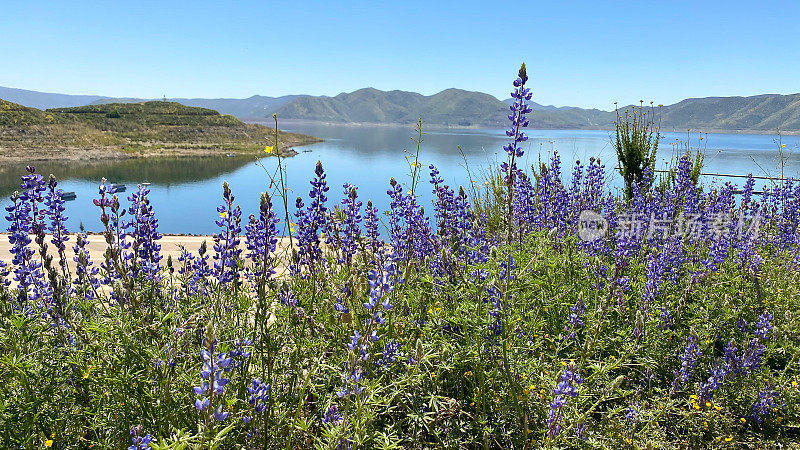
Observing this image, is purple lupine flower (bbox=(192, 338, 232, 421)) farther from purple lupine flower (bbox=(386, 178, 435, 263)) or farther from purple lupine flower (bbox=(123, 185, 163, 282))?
purple lupine flower (bbox=(386, 178, 435, 263))

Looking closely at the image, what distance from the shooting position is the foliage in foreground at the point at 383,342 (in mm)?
2383

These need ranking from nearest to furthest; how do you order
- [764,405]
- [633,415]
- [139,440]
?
[139,440]
[633,415]
[764,405]

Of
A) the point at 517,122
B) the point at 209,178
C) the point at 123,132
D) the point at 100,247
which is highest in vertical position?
the point at 123,132

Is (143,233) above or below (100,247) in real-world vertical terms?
above

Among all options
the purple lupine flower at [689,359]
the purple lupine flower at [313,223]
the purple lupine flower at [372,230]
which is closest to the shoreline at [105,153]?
the purple lupine flower at [372,230]

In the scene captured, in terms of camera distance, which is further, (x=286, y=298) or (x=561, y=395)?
(x=286, y=298)

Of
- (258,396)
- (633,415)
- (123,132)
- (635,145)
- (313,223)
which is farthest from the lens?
(123,132)

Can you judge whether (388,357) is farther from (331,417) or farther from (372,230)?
(372,230)

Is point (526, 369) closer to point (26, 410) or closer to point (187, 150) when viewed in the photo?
point (26, 410)

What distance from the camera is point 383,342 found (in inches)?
119

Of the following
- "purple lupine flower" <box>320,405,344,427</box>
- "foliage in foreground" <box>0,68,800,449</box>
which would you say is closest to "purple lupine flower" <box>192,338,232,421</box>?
"foliage in foreground" <box>0,68,800,449</box>

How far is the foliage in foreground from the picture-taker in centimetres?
238

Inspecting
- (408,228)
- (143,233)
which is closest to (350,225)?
(408,228)

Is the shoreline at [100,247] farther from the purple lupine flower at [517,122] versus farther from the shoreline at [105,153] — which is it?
the shoreline at [105,153]
